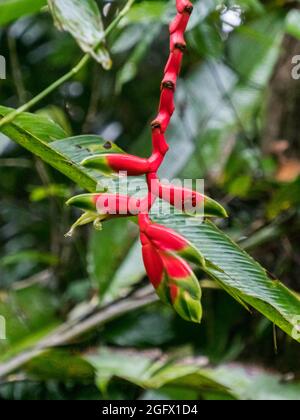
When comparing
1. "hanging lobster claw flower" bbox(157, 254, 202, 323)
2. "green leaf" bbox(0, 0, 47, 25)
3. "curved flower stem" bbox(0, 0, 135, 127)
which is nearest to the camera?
"hanging lobster claw flower" bbox(157, 254, 202, 323)

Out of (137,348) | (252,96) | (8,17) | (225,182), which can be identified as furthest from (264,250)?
(8,17)

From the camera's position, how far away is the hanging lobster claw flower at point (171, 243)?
0.41 meters

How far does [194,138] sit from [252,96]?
21 cm

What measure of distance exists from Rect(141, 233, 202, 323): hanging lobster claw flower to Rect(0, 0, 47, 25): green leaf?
52cm

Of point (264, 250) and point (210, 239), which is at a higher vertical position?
point (210, 239)

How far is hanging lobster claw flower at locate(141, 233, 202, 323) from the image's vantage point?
1.34 ft

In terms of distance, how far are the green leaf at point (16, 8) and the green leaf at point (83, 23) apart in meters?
0.16

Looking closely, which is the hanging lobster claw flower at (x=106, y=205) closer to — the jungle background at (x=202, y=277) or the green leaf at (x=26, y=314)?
the jungle background at (x=202, y=277)

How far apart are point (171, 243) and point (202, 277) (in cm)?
76

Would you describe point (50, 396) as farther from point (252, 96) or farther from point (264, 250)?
point (252, 96)

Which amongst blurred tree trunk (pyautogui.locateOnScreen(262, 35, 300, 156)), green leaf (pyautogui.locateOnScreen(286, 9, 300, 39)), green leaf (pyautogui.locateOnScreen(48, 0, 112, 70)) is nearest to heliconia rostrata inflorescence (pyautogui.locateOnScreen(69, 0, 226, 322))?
green leaf (pyautogui.locateOnScreen(48, 0, 112, 70))

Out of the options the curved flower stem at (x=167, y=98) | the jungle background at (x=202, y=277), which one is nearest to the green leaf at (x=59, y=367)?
the jungle background at (x=202, y=277)

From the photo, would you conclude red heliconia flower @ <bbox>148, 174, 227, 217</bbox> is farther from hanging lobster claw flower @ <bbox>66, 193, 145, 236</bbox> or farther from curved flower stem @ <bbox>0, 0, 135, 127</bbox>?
curved flower stem @ <bbox>0, 0, 135, 127</bbox>

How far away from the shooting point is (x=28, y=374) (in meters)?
0.97
